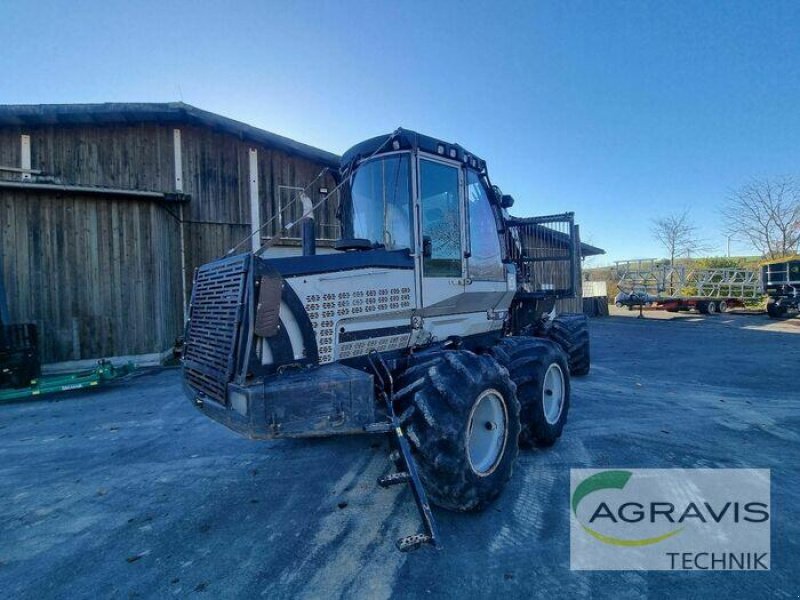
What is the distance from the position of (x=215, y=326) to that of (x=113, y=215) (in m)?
8.38

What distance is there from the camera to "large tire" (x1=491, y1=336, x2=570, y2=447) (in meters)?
3.83

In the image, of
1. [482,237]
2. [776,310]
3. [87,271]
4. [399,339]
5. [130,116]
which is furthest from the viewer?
[776,310]

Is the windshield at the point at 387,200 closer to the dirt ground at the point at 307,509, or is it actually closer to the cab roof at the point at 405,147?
the cab roof at the point at 405,147

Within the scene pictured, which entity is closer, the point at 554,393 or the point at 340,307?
the point at 340,307

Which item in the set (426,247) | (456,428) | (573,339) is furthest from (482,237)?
(573,339)

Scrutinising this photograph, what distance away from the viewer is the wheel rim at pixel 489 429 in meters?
3.02

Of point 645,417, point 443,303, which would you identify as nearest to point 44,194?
point 443,303

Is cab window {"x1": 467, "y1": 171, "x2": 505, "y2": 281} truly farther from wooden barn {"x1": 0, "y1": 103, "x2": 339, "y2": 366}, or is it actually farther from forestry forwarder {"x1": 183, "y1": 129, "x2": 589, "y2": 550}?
wooden barn {"x1": 0, "y1": 103, "x2": 339, "y2": 366}

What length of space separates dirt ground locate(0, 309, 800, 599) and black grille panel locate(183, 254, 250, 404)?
1.07 meters

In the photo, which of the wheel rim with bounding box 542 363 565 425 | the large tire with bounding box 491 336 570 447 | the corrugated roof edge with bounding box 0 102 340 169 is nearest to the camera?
the large tire with bounding box 491 336 570 447

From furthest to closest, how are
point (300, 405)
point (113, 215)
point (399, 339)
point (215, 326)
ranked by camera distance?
1. point (113, 215)
2. point (399, 339)
3. point (215, 326)
4. point (300, 405)

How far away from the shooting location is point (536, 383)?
3828 mm

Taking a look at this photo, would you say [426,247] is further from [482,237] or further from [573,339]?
[573,339]

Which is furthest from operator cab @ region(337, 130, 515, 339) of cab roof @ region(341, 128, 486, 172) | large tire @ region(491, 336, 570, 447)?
large tire @ region(491, 336, 570, 447)
